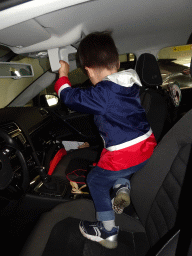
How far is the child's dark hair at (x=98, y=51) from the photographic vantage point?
4.27ft

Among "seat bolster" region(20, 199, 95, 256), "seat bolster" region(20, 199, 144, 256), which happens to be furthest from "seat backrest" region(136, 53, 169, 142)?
"seat bolster" region(20, 199, 95, 256)

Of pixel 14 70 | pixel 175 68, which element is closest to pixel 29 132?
pixel 14 70

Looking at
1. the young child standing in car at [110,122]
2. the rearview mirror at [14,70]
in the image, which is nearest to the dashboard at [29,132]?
the rearview mirror at [14,70]


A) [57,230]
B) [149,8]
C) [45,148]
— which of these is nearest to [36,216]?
[57,230]

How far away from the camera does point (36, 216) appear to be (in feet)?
5.40

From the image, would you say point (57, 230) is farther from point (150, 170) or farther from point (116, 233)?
point (150, 170)

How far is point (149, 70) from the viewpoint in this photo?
170 centimetres

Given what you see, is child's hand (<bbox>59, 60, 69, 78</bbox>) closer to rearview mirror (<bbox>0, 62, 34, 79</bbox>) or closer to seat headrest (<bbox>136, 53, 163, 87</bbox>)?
rearview mirror (<bbox>0, 62, 34, 79</bbox>)

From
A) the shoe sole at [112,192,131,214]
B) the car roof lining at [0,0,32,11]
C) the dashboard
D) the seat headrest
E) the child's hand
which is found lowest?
the shoe sole at [112,192,131,214]

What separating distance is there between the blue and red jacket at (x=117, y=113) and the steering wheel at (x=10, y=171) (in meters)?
0.48

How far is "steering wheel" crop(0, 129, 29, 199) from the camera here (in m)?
1.33

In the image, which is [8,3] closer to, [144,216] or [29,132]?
[29,132]

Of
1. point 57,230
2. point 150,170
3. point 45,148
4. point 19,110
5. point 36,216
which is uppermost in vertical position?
point 19,110

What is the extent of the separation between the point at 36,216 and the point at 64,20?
145 centimetres
